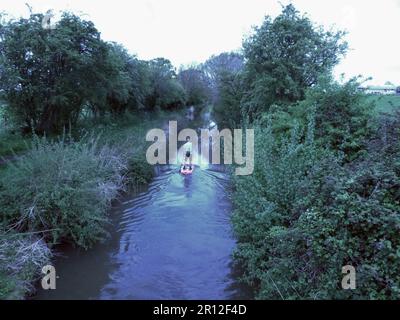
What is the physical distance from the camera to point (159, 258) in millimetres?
7512

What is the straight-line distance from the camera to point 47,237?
7.37 metres

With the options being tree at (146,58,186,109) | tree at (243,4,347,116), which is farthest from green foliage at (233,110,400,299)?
tree at (146,58,186,109)

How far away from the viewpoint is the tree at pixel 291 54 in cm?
1345

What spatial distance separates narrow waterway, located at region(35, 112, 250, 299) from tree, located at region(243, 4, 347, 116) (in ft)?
17.4

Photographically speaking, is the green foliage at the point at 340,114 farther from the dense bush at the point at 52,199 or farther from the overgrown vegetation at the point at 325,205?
the dense bush at the point at 52,199

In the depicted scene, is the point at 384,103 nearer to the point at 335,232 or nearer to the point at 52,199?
the point at 335,232

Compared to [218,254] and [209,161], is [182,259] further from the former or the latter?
[209,161]

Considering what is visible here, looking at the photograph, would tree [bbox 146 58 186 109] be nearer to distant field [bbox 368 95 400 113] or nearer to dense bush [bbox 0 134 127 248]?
distant field [bbox 368 95 400 113]

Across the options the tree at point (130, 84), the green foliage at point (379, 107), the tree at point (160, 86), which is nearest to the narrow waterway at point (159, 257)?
the green foliage at point (379, 107)

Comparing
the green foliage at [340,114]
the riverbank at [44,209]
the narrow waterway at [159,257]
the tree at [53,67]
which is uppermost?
the tree at [53,67]

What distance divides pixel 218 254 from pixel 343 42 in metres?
10.9

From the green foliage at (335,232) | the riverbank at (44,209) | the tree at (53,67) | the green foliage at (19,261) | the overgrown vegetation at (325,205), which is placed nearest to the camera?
the green foliage at (335,232)

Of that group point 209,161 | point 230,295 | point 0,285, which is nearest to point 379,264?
point 230,295

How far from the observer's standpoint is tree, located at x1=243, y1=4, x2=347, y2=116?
13453 mm
